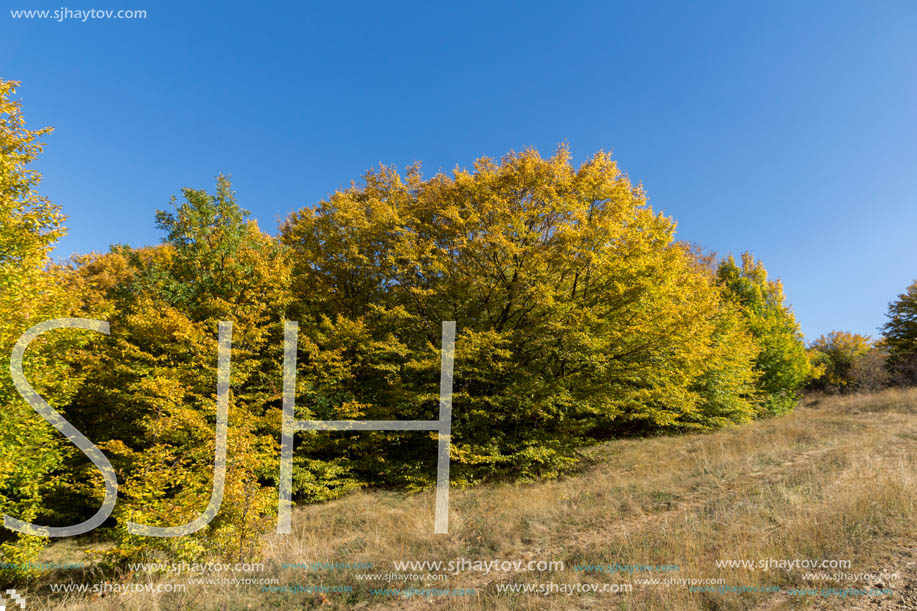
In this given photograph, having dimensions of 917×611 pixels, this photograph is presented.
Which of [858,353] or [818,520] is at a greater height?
[858,353]

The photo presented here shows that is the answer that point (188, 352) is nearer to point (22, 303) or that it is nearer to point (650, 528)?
point (22, 303)

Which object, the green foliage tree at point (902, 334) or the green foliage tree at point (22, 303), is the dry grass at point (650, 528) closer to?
the green foliage tree at point (22, 303)

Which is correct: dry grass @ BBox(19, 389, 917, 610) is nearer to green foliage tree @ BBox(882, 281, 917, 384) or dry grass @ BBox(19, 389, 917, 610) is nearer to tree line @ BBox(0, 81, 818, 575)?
tree line @ BBox(0, 81, 818, 575)

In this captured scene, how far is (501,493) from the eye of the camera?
12336 millimetres

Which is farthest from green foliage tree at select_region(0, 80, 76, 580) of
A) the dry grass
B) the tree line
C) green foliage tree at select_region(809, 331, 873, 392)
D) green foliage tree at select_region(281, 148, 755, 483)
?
green foliage tree at select_region(809, 331, 873, 392)

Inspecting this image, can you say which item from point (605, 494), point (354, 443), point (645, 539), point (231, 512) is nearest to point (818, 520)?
point (645, 539)

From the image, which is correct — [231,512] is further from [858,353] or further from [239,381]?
[858,353]

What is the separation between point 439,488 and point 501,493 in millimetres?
2328

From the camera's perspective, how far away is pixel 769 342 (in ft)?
86.5

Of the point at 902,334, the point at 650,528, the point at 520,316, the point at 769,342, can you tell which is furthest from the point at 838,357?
the point at 650,528

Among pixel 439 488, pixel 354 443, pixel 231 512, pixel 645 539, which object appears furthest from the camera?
pixel 354 443

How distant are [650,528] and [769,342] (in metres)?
25.9

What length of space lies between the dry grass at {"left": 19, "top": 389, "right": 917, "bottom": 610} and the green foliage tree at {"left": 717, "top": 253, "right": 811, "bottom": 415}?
13.4 metres

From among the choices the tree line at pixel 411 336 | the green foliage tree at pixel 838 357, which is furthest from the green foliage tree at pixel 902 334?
the tree line at pixel 411 336
